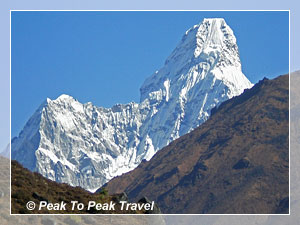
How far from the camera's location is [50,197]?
58.5 m

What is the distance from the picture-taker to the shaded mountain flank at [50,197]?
185ft

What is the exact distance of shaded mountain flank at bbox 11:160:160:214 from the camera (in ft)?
185

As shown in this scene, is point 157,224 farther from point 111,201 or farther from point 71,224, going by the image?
point 71,224

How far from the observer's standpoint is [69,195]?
6056cm

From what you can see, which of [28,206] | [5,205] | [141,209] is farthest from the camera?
[141,209]

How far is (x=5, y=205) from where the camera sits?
194ft

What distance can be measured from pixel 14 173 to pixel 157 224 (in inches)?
358

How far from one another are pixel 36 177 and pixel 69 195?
3.66 metres

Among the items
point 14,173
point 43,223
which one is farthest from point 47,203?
point 14,173

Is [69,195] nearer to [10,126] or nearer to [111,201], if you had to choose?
[111,201]

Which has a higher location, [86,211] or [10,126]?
[10,126]

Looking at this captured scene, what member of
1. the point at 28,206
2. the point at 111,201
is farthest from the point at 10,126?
the point at 111,201

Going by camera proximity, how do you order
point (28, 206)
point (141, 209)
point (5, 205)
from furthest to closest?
point (141, 209) < point (5, 205) < point (28, 206)

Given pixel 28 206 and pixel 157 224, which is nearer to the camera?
pixel 28 206
